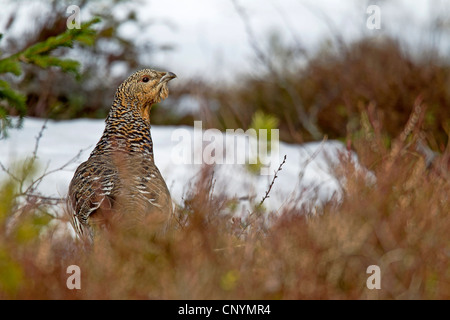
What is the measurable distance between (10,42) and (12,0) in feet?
2.63

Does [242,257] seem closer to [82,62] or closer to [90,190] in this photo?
[90,190]

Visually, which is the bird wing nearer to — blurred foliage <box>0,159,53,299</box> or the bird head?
blurred foliage <box>0,159,53,299</box>

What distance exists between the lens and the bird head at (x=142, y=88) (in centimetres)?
392

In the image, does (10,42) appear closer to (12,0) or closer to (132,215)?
(12,0)

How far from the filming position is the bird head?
3.92 meters

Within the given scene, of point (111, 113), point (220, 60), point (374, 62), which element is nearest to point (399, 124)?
point (374, 62)

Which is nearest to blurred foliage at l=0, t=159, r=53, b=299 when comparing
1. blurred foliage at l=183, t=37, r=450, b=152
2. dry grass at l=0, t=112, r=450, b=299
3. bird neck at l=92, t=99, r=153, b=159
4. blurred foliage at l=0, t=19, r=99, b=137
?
dry grass at l=0, t=112, r=450, b=299

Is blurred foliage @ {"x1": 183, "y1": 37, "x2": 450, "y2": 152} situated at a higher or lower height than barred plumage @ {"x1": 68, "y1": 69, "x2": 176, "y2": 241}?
higher

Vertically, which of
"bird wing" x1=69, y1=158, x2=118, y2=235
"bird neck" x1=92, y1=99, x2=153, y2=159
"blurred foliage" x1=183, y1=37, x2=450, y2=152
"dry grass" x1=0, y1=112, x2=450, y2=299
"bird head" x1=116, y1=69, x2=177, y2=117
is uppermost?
"blurred foliage" x1=183, y1=37, x2=450, y2=152

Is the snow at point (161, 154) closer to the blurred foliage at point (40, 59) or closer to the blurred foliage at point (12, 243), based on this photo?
the blurred foliage at point (40, 59)

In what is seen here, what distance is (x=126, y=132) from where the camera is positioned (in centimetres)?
384

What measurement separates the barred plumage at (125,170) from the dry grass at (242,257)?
290 millimetres

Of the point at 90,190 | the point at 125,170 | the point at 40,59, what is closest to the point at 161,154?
the point at 125,170
